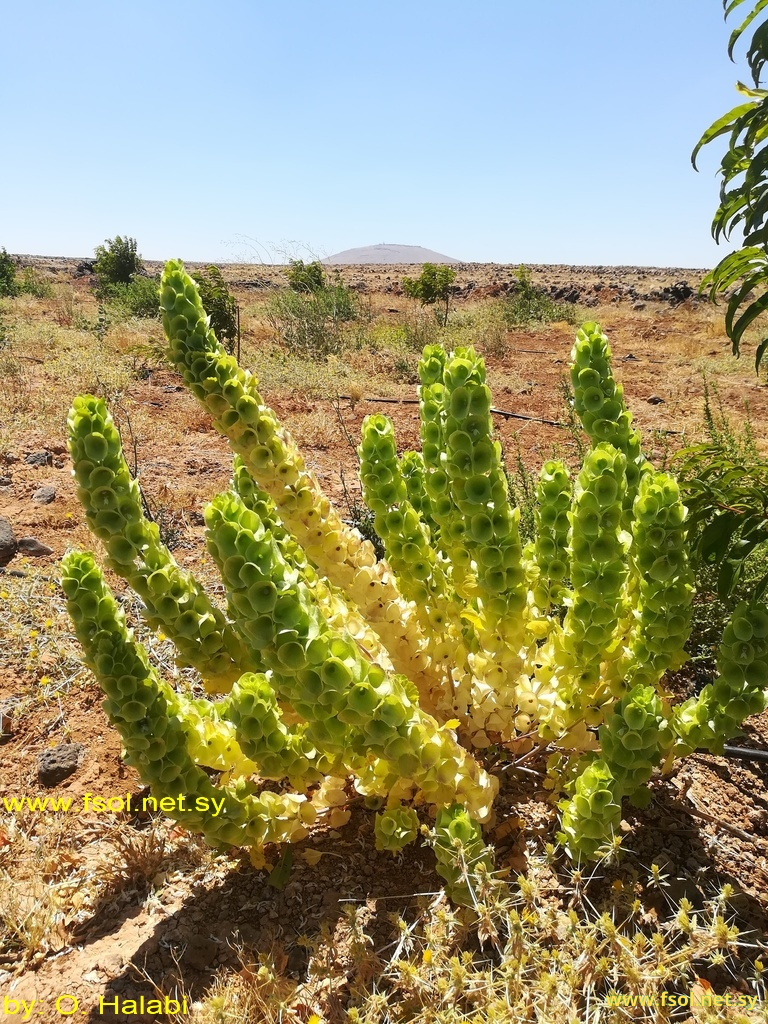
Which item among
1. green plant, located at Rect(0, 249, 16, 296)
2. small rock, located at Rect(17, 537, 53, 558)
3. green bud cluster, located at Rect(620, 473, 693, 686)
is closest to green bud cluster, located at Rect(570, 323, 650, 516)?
green bud cluster, located at Rect(620, 473, 693, 686)

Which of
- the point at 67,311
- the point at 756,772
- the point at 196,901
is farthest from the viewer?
the point at 67,311

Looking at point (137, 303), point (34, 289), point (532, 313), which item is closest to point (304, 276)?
point (137, 303)

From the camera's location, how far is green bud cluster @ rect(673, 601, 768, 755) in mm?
1603

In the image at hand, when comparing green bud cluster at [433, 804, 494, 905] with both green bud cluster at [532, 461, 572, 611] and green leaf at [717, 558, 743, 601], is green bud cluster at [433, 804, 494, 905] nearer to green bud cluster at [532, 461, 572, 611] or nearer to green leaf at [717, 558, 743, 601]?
green bud cluster at [532, 461, 572, 611]

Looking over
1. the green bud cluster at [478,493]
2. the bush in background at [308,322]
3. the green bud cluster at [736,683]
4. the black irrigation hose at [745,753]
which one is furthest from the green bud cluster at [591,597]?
the bush in background at [308,322]

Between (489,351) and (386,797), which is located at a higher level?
(489,351)

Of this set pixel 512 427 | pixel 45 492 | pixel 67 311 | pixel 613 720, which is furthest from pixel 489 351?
pixel 613 720

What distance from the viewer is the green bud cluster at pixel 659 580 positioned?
5.30 ft

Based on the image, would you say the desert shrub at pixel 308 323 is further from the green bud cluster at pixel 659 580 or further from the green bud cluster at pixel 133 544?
the green bud cluster at pixel 659 580

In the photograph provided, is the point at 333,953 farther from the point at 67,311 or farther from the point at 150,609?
the point at 67,311

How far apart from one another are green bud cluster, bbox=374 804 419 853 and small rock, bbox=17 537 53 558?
3277 mm

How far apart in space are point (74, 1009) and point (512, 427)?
272 inches

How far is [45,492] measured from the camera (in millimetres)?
5090

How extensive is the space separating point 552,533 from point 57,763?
2069 millimetres
